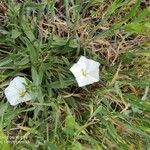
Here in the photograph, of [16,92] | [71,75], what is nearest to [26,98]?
[16,92]

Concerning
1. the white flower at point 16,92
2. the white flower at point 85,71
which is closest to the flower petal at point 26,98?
the white flower at point 16,92

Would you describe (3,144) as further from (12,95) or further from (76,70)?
(76,70)

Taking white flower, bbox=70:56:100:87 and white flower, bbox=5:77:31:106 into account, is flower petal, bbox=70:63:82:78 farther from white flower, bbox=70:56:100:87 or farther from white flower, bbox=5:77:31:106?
white flower, bbox=5:77:31:106

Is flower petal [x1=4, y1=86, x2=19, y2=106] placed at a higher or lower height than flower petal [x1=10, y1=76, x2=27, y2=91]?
lower

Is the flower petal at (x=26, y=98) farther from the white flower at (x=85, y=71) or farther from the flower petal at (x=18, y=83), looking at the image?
the white flower at (x=85, y=71)

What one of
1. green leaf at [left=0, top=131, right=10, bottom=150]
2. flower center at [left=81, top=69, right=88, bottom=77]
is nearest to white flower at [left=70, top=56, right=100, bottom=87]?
flower center at [left=81, top=69, right=88, bottom=77]
